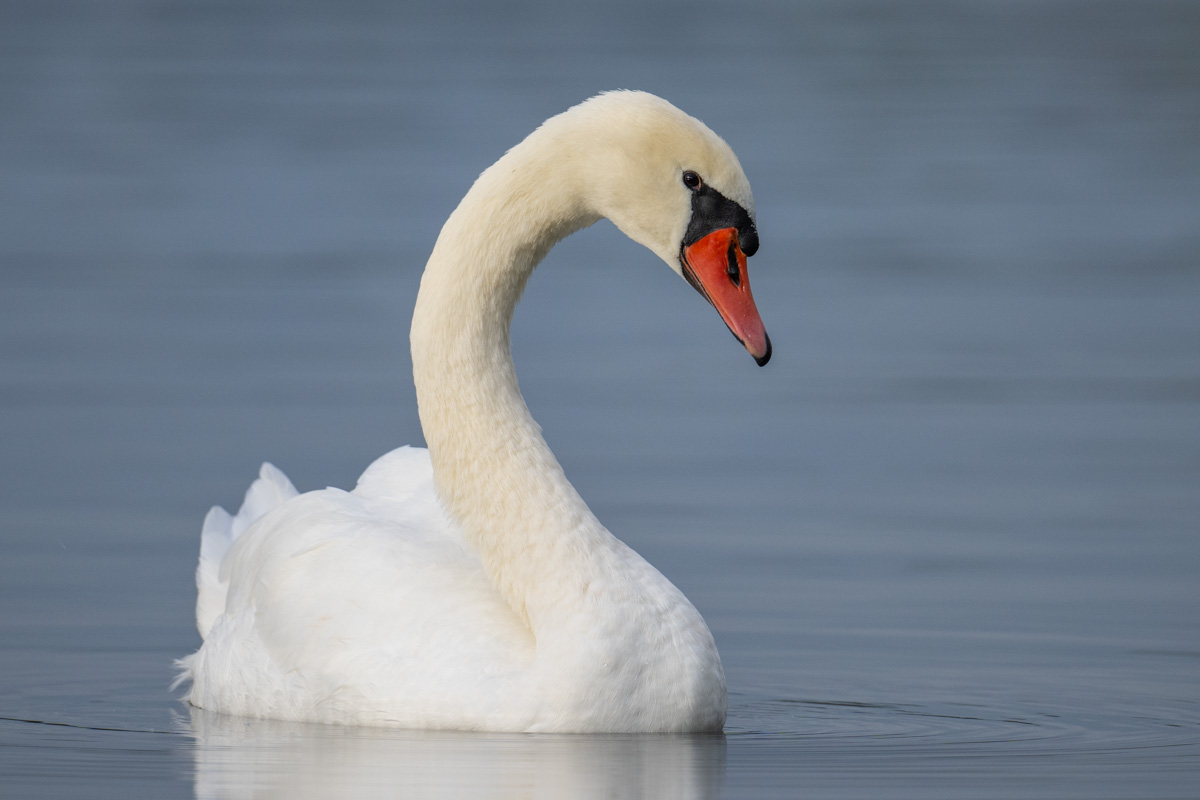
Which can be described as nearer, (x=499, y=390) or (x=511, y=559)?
(x=511, y=559)

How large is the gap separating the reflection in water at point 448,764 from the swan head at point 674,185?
1.25 meters

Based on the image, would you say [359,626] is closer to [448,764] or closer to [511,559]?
[511,559]

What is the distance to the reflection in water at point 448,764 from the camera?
19.8ft

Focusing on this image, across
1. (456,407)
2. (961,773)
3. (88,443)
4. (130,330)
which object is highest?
(130,330)

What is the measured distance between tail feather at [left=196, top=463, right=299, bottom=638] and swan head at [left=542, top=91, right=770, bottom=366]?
2130mm

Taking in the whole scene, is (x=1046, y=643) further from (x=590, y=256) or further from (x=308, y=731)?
(x=590, y=256)

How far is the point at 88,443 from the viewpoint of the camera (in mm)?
10961

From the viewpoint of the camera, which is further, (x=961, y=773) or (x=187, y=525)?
(x=187, y=525)

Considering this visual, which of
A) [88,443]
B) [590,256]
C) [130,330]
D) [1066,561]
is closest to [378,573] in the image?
[1066,561]

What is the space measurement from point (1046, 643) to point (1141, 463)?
2.95 metres

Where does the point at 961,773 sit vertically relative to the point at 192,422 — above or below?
below

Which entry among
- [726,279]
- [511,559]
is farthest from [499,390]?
[726,279]

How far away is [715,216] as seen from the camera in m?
7.07

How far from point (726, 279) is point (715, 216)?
0.65 feet
